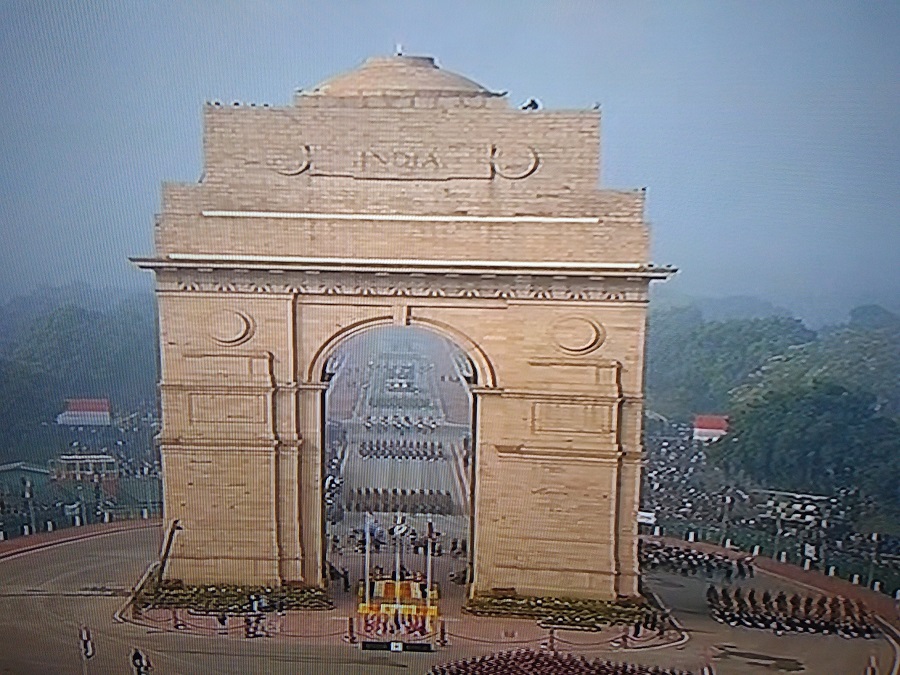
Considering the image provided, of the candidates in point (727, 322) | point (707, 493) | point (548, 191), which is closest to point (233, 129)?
point (548, 191)

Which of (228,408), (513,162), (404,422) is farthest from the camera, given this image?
(404,422)

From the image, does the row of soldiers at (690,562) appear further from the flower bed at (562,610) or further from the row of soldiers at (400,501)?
the row of soldiers at (400,501)

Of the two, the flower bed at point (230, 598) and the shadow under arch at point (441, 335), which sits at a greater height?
the shadow under arch at point (441, 335)

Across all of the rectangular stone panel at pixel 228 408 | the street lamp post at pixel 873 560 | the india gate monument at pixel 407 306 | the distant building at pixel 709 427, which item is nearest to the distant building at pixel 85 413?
the india gate monument at pixel 407 306

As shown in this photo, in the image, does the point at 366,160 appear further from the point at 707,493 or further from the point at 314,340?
the point at 707,493

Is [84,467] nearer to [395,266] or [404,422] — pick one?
[404,422]

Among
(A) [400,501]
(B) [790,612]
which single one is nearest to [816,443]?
(B) [790,612]

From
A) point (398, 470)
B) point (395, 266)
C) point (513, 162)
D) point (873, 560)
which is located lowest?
point (873, 560)

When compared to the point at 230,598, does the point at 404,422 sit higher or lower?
higher

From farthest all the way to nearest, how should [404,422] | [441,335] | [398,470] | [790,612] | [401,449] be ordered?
[401,449] < [398,470] < [404,422] < [790,612] < [441,335]
